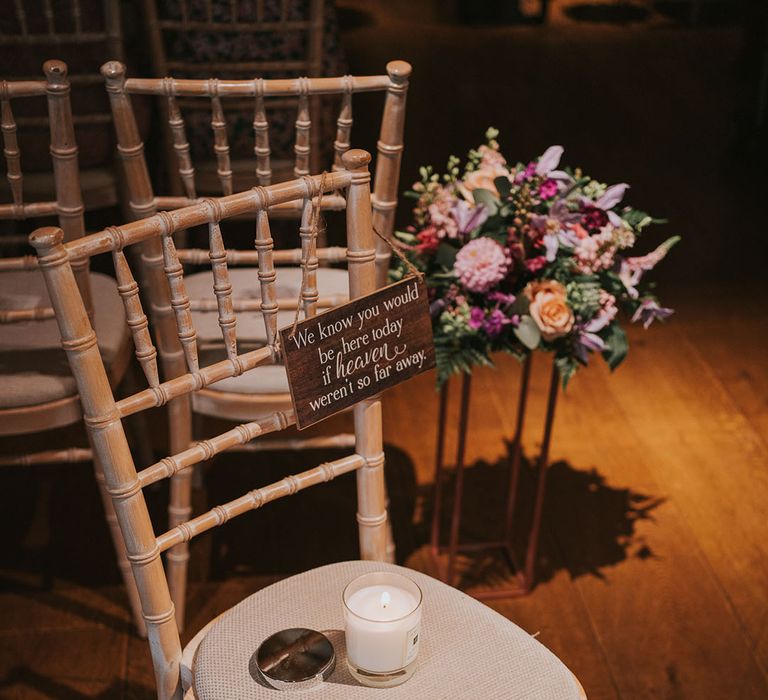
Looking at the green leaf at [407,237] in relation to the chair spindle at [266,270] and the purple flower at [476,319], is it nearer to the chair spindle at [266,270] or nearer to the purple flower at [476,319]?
the purple flower at [476,319]

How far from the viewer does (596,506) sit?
2273mm

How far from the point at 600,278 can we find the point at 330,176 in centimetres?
70

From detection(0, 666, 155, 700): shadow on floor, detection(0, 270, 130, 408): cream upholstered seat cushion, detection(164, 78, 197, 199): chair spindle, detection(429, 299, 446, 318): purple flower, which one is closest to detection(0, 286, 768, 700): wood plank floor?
detection(0, 666, 155, 700): shadow on floor

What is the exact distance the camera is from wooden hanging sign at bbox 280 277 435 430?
1164mm

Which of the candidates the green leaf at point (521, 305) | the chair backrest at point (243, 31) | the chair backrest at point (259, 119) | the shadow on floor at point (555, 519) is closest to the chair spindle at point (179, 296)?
the chair backrest at point (259, 119)

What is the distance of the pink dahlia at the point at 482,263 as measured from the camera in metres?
1.61

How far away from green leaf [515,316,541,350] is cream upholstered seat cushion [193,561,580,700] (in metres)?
0.46

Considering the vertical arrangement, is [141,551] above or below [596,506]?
above

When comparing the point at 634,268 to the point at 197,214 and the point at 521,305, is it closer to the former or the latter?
the point at 521,305

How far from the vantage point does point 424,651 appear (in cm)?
123

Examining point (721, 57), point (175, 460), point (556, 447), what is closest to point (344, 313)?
point (175, 460)

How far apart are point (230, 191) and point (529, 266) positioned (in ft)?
1.64

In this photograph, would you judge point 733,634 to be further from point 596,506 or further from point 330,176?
point 330,176

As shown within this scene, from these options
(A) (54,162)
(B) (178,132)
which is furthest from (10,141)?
(B) (178,132)
